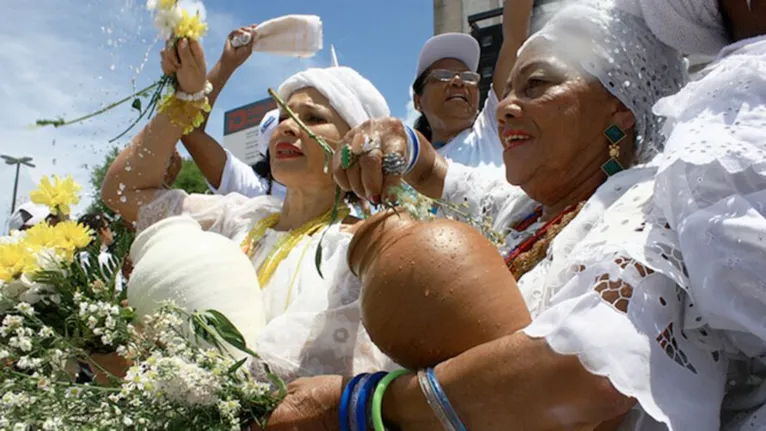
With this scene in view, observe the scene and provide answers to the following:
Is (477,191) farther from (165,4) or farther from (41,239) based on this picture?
(41,239)

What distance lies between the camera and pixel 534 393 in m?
1.16

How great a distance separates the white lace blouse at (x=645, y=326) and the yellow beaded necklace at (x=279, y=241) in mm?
1185

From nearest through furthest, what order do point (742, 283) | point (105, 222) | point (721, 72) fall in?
point (742, 283), point (721, 72), point (105, 222)

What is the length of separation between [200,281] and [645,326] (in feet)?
3.87

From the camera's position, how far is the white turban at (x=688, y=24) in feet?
5.55

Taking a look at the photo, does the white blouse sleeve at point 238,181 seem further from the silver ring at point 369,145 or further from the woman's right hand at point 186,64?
the silver ring at point 369,145

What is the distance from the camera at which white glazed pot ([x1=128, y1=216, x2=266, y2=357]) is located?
1827 mm

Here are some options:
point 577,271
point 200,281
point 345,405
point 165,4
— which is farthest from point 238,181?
point 577,271

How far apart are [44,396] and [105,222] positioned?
2.16 m

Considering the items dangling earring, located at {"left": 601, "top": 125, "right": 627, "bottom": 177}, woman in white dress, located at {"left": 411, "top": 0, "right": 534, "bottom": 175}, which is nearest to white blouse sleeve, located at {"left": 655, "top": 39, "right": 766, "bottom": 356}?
dangling earring, located at {"left": 601, "top": 125, "right": 627, "bottom": 177}

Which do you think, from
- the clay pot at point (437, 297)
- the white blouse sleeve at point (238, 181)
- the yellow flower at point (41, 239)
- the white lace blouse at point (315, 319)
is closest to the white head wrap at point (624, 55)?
the clay pot at point (437, 297)

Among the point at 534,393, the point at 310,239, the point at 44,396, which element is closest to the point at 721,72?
the point at 534,393

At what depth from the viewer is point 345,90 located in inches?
104

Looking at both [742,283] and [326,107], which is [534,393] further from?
[326,107]
